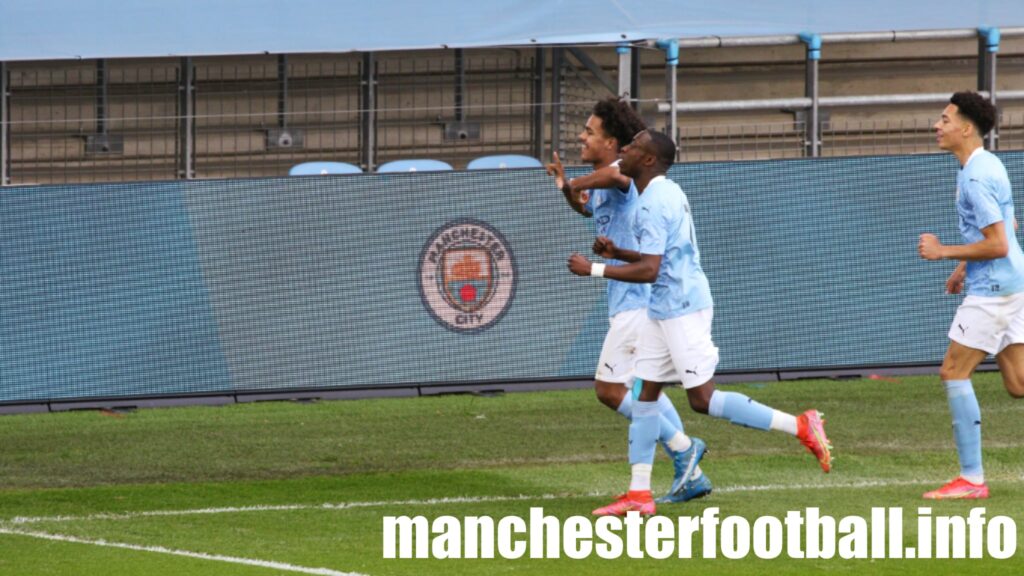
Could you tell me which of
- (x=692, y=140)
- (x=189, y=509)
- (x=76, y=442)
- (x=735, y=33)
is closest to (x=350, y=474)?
(x=189, y=509)

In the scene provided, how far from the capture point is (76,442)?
11961 mm

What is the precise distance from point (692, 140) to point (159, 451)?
280 inches

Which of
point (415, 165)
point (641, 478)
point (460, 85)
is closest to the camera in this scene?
point (641, 478)

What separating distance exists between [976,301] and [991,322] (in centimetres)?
14

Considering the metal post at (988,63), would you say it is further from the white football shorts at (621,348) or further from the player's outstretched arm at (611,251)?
the player's outstretched arm at (611,251)

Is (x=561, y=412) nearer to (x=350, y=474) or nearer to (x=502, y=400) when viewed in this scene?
(x=502, y=400)

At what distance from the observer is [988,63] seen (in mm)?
15664

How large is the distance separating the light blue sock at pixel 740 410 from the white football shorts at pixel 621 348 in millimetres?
525

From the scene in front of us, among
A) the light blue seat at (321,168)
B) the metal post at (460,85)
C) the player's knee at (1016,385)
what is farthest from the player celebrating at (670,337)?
the metal post at (460,85)

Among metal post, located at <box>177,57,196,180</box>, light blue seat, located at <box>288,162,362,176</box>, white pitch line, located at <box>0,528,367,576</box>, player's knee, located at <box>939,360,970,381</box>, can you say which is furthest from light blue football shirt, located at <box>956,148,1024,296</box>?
metal post, located at <box>177,57,196,180</box>

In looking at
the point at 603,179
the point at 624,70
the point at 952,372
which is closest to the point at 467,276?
the point at 624,70

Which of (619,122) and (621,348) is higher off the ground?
(619,122)

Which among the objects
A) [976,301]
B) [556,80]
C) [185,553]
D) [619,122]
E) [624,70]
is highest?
[556,80]

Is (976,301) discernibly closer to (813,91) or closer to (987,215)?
(987,215)
